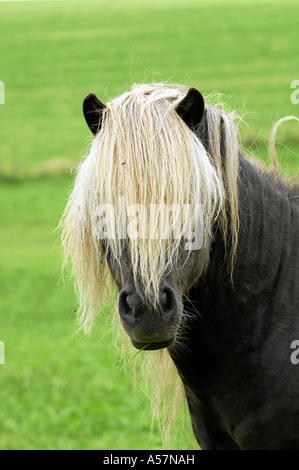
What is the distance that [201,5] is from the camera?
125ft

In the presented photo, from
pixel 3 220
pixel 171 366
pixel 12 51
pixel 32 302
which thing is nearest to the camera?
pixel 171 366

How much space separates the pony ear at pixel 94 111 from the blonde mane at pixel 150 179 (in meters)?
0.04

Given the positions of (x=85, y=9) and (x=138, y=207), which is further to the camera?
(x=85, y=9)

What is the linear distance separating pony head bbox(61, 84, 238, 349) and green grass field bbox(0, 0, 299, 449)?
0.55m

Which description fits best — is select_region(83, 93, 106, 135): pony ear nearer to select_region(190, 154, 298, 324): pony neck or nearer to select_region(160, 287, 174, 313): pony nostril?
select_region(190, 154, 298, 324): pony neck

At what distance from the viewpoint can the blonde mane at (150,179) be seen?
7.84 feet

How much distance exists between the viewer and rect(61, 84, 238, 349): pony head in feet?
7.72

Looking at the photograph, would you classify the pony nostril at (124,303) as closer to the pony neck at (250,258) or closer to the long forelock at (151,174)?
the long forelock at (151,174)

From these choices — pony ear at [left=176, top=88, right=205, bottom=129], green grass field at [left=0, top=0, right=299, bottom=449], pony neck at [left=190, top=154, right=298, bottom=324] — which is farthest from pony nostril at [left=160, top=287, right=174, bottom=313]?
green grass field at [left=0, top=0, right=299, bottom=449]

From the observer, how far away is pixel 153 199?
2.39m

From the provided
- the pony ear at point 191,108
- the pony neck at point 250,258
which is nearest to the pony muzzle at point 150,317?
the pony neck at point 250,258
